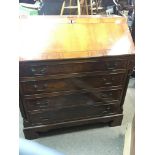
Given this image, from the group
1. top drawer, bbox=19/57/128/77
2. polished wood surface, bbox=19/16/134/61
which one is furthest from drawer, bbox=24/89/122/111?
polished wood surface, bbox=19/16/134/61

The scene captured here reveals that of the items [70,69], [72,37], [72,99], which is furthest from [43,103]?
[72,37]

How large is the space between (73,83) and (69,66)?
Answer: 17 centimetres

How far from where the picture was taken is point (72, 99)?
211 cm

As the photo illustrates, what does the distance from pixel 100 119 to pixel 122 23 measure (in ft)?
3.16

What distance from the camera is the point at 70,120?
7.23ft

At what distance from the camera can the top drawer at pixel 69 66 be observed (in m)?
1.84

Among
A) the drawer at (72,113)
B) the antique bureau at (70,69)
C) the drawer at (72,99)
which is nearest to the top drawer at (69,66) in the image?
the antique bureau at (70,69)

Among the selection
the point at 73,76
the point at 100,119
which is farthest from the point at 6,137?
the point at 100,119

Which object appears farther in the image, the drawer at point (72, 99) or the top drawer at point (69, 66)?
the drawer at point (72, 99)

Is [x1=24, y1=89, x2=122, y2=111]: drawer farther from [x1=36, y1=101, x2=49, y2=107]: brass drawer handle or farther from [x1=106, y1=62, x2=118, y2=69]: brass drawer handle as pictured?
[x1=106, y1=62, x2=118, y2=69]: brass drawer handle

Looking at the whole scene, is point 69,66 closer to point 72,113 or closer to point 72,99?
point 72,99

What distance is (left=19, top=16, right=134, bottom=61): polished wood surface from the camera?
6.13 feet

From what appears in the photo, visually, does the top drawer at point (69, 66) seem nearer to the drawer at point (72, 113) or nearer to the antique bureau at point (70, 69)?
the antique bureau at point (70, 69)
